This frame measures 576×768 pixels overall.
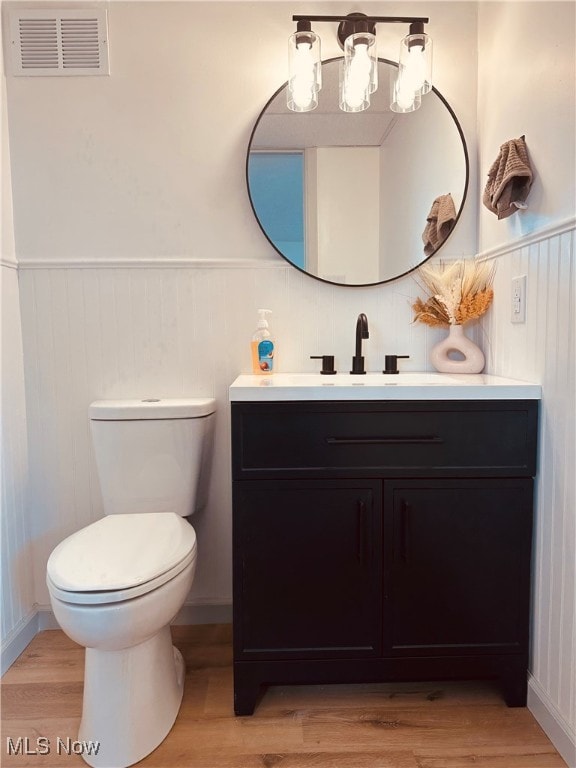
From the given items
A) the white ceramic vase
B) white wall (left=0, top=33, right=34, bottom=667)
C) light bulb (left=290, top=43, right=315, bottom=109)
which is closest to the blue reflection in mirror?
light bulb (left=290, top=43, right=315, bottom=109)

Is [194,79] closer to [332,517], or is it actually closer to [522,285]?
[522,285]

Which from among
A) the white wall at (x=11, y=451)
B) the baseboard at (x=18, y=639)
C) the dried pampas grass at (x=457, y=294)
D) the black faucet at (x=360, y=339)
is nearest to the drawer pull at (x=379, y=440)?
the black faucet at (x=360, y=339)

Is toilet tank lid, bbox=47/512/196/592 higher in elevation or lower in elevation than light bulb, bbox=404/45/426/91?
lower

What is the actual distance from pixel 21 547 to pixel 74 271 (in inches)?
38.2

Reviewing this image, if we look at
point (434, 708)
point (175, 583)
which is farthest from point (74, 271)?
point (434, 708)

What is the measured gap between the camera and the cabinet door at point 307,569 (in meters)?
1.29

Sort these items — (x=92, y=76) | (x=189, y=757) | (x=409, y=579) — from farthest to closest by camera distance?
(x=92, y=76) → (x=409, y=579) → (x=189, y=757)

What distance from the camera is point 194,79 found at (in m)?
1.66

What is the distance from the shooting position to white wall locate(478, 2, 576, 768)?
1.16m

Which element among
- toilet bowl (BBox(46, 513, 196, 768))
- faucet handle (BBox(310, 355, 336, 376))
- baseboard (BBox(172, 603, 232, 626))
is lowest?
baseboard (BBox(172, 603, 232, 626))

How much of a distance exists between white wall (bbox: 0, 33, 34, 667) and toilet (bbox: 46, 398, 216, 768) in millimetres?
307

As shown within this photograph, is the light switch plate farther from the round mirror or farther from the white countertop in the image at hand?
A: the round mirror

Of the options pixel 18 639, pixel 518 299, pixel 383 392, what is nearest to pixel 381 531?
pixel 383 392

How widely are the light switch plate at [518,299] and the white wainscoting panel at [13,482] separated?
159cm
